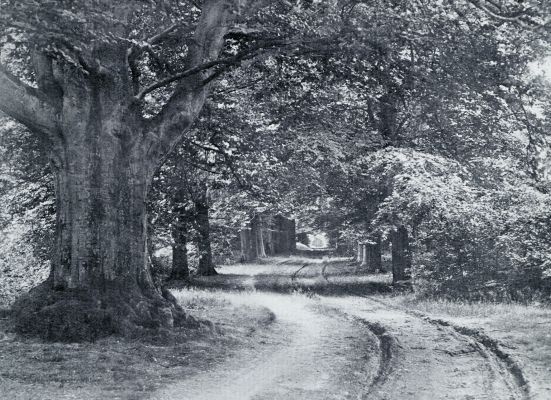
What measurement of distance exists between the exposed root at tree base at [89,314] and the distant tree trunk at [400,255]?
12476mm

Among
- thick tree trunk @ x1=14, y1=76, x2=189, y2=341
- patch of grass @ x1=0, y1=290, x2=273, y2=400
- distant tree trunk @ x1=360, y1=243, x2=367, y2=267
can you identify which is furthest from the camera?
distant tree trunk @ x1=360, y1=243, x2=367, y2=267

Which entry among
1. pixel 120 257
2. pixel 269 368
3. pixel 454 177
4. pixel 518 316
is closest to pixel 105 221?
pixel 120 257

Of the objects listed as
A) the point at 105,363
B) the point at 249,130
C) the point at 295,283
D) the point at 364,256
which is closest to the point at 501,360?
the point at 105,363

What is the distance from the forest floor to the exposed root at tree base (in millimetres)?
273

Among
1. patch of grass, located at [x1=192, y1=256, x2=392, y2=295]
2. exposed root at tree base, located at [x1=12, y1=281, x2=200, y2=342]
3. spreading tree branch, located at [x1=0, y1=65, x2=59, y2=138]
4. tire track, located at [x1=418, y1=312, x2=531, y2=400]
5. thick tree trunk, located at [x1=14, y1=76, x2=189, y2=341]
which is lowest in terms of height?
tire track, located at [x1=418, y1=312, x2=531, y2=400]

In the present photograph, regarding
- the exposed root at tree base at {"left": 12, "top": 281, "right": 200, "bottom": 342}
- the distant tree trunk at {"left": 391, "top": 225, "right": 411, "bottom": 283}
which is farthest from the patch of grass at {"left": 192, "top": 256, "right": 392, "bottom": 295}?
the exposed root at tree base at {"left": 12, "top": 281, "right": 200, "bottom": 342}

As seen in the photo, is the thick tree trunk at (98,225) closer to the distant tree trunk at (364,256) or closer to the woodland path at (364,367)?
the woodland path at (364,367)

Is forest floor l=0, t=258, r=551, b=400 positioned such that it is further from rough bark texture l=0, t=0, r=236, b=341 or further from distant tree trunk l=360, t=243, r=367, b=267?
distant tree trunk l=360, t=243, r=367, b=267

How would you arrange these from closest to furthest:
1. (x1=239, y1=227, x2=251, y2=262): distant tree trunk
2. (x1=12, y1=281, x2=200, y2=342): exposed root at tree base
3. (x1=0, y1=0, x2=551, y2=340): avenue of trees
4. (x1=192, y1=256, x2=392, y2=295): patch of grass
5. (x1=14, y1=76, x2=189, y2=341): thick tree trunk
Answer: (x1=12, y1=281, x2=200, y2=342): exposed root at tree base
(x1=0, y1=0, x2=551, y2=340): avenue of trees
(x1=14, y1=76, x2=189, y2=341): thick tree trunk
(x1=192, y1=256, x2=392, y2=295): patch of grass
(x1=239, y1=227, x2=251, y2=262): distant tree trunk

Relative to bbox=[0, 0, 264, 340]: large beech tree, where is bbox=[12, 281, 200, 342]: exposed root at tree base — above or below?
below

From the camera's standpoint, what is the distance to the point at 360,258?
39.5 meters

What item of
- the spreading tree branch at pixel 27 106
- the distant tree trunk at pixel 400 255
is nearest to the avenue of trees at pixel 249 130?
the spreading tree branch at pixel 27 106

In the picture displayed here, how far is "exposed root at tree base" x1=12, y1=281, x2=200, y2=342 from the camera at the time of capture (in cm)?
892

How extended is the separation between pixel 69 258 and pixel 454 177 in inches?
412
